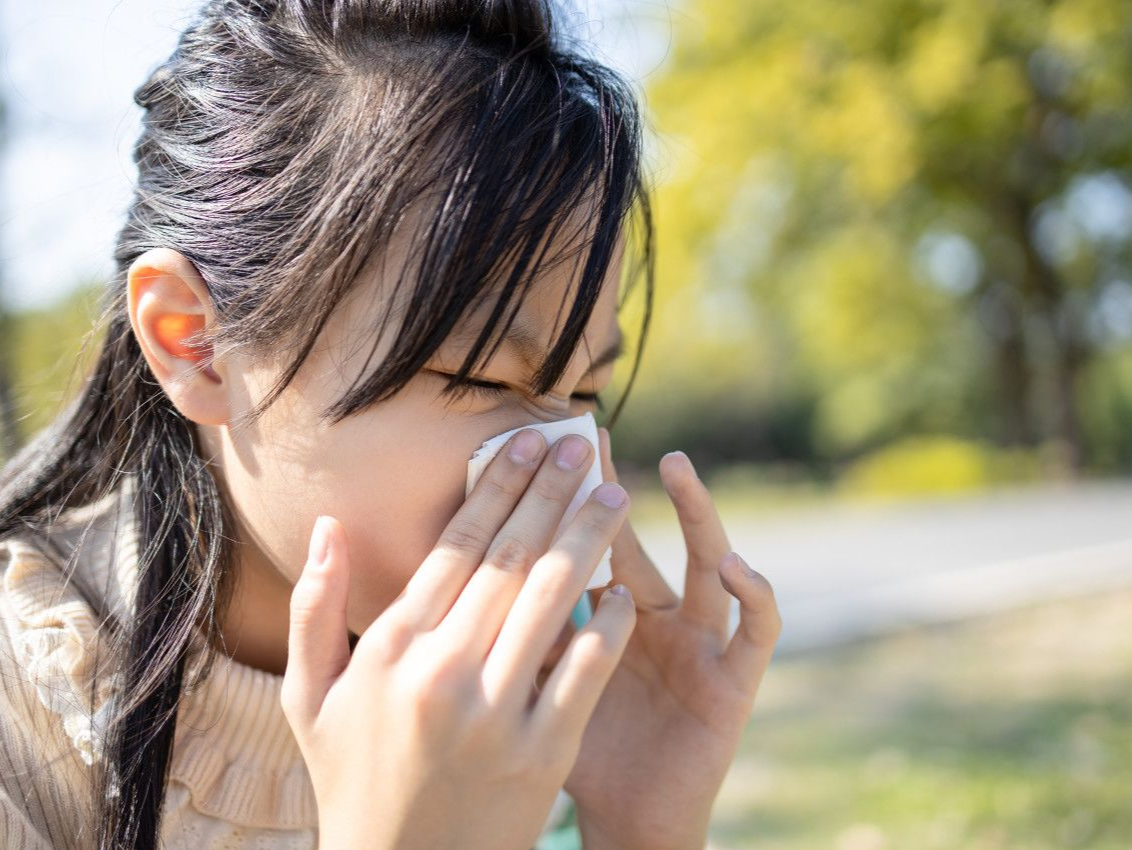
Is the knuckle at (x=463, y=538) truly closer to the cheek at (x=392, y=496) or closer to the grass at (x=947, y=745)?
the cheek at (x=392, y=496)

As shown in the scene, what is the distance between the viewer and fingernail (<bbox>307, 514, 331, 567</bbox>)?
1454mm

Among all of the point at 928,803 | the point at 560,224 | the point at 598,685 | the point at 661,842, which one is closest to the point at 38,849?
the point at 598,685

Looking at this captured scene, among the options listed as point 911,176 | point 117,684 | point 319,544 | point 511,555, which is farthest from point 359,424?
point 911,176

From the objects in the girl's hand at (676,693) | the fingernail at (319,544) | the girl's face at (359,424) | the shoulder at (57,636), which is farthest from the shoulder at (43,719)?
the girl's hand at (676,693)

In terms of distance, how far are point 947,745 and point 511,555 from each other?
3450mm

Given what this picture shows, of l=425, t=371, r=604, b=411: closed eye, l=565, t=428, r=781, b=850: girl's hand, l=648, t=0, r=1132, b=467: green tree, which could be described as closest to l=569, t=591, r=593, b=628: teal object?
l=565, t=428, r=781, b=850: girl's hand

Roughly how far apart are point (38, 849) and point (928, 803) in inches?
121

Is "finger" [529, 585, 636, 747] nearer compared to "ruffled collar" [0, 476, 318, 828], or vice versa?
"finger" [529, 585, 636, 747]

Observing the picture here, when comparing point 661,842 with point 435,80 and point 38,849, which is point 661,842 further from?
point 435,80

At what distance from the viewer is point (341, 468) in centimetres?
151

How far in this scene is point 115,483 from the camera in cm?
187

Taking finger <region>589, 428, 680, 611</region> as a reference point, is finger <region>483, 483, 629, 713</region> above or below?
below

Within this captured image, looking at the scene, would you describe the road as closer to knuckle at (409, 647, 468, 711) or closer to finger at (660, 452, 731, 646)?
finger at (660, 452, 731, 646)

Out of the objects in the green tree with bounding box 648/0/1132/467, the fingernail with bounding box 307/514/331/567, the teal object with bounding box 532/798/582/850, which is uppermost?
the green tree with bounding box 648/0/1132/467
